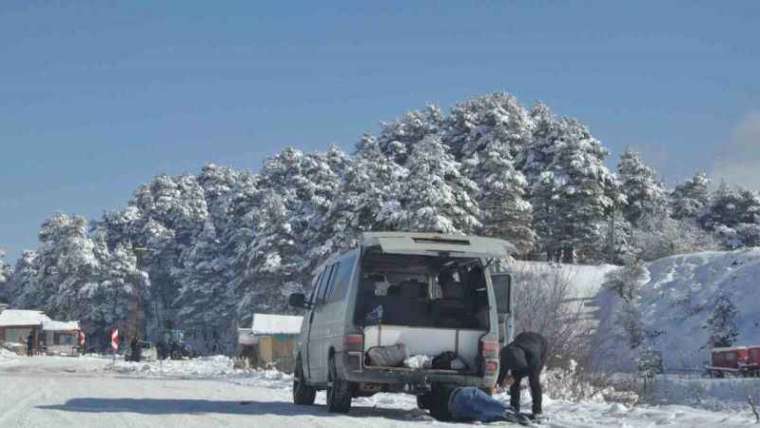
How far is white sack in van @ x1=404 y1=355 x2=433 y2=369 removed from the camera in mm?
13914

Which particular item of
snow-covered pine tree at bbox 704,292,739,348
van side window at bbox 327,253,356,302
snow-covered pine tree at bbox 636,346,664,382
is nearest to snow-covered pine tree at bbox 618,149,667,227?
snow-covered pine tree at bbox 704,292,739,348

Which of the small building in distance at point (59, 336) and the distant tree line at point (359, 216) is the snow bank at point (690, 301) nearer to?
the distant tree line at point (359, 216)

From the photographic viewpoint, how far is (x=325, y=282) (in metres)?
16.5

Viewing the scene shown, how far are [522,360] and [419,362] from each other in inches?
51.9

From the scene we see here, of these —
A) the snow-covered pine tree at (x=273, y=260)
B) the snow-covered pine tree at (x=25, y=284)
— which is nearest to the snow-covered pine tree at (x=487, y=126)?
the snow-covered pine tree at (x=273, y=260)

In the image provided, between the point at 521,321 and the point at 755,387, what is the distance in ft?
23.0

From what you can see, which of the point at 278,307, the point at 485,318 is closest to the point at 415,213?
the point at 278,307

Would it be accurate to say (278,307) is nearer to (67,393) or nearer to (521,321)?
(521,321)

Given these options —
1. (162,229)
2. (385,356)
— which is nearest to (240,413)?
(385,356)

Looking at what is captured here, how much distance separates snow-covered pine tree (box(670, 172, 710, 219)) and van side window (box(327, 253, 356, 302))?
71321 mm

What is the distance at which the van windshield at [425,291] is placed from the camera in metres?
14.5

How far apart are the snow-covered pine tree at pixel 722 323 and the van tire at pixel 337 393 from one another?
1297 inches

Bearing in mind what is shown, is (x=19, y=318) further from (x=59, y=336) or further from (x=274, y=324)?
(x=274, y=324)

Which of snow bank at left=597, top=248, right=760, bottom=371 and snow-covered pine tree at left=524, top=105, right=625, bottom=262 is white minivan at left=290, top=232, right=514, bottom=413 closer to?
snow bank at left=597, top=248, right=760, bottom=371
